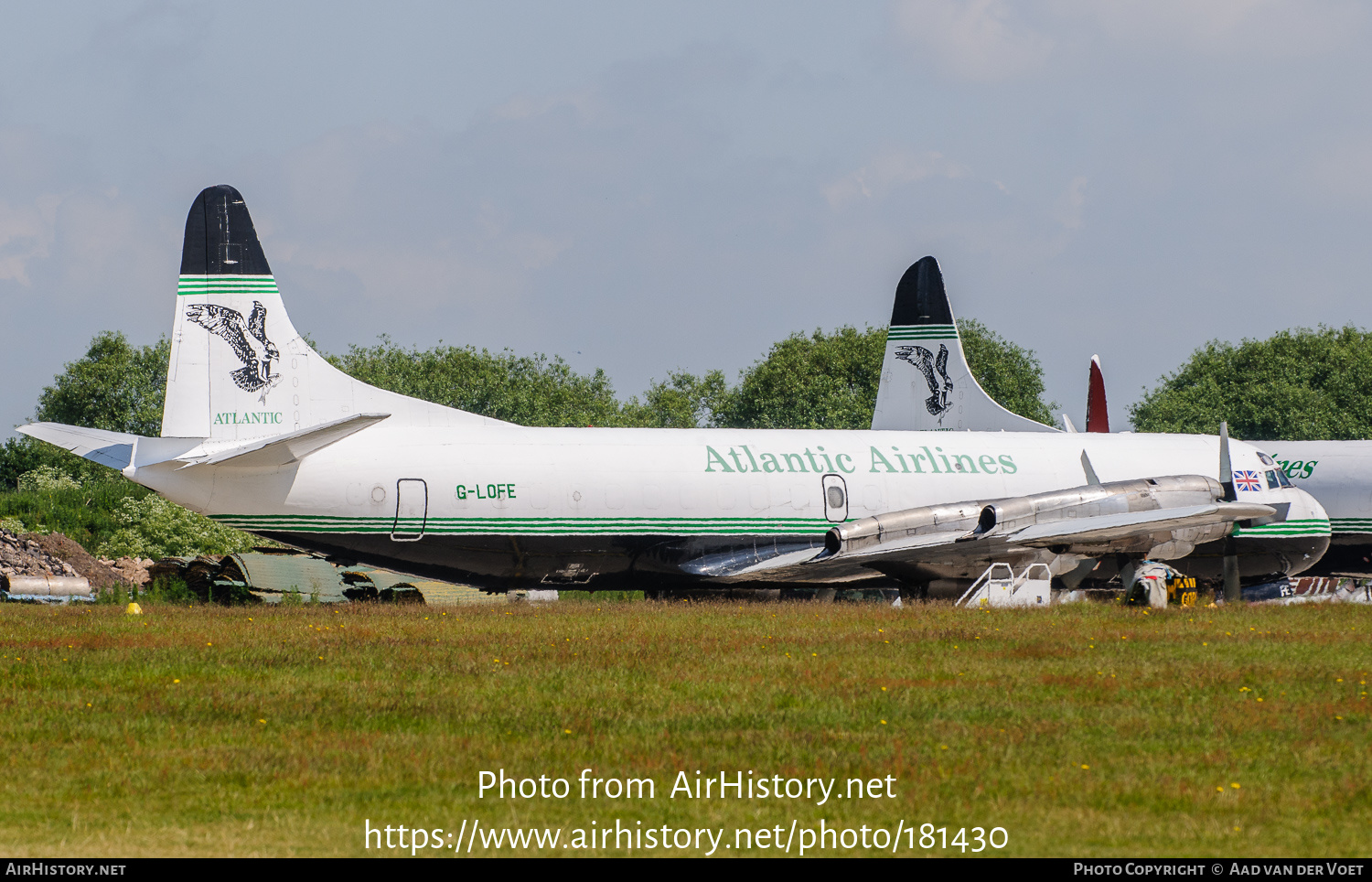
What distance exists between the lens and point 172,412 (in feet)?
86.3

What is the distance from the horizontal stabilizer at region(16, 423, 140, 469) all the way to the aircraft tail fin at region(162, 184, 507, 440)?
0.86m

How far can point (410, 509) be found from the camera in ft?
85.8

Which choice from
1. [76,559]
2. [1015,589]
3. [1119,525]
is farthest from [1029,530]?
[76,559]

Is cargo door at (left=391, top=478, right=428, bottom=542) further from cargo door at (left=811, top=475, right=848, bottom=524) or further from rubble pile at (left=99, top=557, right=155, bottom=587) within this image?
rubble pile at (left=99, top=557, right=155, bottom=587)

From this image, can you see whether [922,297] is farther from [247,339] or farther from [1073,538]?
[247,339]

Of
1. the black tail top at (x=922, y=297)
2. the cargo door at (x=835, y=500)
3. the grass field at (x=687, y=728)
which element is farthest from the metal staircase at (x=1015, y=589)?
the black tail top at (x=922, y=297)

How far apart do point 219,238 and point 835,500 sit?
43.7 ft

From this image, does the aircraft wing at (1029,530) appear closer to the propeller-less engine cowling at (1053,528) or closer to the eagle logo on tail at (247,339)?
the propeller-less engine cowling at (1053,528)

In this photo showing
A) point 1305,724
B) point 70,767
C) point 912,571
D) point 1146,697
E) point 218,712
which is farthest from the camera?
point 912,571

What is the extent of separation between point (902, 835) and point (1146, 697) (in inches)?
272

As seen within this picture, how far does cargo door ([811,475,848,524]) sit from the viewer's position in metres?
29.2
